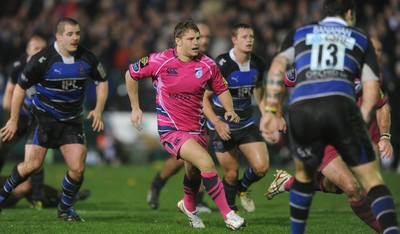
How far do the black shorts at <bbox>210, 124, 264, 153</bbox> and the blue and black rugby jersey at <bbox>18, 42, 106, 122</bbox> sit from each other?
6.77 feet

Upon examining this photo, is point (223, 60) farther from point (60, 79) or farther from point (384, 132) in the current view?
point (384, 132)

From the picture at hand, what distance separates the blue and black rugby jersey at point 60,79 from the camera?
11.0 m

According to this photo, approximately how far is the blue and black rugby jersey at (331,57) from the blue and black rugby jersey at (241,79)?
415 cm

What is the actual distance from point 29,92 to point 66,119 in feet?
6.72

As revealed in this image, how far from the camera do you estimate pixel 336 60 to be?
773cm

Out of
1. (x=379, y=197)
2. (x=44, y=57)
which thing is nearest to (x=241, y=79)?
(x=44, y=57)

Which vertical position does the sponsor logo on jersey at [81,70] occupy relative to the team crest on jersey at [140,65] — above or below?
below

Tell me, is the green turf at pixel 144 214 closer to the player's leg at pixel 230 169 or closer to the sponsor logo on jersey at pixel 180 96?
the player's leg at pixel 230 169

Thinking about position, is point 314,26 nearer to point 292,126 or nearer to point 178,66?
point 292,126

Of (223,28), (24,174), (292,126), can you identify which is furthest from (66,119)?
(223,28)

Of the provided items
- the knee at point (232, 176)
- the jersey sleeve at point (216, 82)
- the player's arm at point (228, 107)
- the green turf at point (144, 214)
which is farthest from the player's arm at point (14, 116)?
the knee at point (232, 176)

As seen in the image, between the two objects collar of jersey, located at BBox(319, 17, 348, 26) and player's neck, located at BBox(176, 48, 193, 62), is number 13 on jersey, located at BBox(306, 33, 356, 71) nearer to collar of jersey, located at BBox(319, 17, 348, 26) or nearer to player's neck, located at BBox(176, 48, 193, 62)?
collar of jersey, located at BBox(319, 17, 348, 26)

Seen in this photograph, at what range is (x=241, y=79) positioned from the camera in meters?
12.0

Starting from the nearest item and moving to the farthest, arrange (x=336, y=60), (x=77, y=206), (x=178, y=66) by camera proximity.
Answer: (x=336, y=60), (x=178, y=66), (x=77, y=206)
